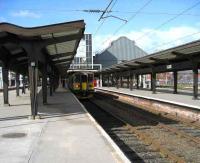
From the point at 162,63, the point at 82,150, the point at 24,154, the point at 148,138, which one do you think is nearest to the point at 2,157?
the point at 24,154

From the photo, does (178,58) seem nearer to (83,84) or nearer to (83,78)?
(83,78)

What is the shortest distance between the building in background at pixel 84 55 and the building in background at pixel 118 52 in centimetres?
320

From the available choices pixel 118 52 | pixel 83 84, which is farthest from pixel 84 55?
pixel 83 84

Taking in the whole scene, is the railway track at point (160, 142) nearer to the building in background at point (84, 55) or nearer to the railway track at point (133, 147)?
the railway track at point (133, 147)

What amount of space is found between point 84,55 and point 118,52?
40.7 feet

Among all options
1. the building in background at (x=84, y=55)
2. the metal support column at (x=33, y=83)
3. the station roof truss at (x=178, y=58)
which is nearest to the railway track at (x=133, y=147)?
the metal support column at (x=33, y=83)

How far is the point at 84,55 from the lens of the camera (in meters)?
102

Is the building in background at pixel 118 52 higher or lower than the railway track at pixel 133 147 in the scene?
higher

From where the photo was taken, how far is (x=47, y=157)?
8.21m

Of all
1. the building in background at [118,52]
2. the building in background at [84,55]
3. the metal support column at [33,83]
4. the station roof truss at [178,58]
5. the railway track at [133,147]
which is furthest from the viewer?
the building in background at [118,52]

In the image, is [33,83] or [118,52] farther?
[118,52]

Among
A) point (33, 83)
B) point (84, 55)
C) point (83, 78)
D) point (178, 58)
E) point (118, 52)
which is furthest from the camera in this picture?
point (118, 52)

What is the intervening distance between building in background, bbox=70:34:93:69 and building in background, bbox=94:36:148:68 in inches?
126

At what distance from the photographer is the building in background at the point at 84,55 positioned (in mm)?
98650
